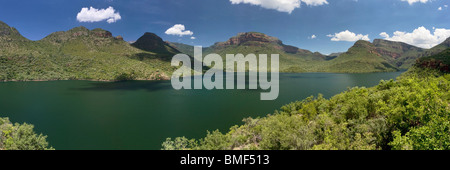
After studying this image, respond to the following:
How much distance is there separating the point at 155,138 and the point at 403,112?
4110 cm

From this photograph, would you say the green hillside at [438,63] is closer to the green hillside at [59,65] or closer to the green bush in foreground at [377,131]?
the green bush in foreground at [377,131]

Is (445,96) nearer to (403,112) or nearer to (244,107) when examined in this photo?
(403,112)

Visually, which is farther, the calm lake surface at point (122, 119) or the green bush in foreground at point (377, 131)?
the calm lake surface at point (122, 119)

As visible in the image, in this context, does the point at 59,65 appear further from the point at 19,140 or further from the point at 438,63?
the point at 438,63

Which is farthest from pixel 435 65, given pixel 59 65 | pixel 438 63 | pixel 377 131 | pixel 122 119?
pixel 59 65

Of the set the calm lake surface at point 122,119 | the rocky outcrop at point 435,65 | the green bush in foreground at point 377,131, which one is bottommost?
the calm lake surface at point 122,119

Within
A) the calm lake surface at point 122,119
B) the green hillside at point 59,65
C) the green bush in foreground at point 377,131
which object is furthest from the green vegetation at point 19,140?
the green hillside at point 59,65

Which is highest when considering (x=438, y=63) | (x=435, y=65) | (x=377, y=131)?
(x=438, y=63)

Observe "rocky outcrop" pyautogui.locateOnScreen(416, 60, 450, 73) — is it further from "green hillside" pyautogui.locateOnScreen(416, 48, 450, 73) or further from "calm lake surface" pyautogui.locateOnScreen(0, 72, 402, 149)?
"calm lake surface" pyautogui.locateOnScreen(0, 72, 402, 149)

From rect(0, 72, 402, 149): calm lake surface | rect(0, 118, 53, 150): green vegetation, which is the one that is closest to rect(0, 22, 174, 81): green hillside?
rect(0, 72, 402, 149): calm lake surface

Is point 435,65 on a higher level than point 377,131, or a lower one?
higher

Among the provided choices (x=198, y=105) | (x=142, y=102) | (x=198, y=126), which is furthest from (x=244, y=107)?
(x=142, y=102)
